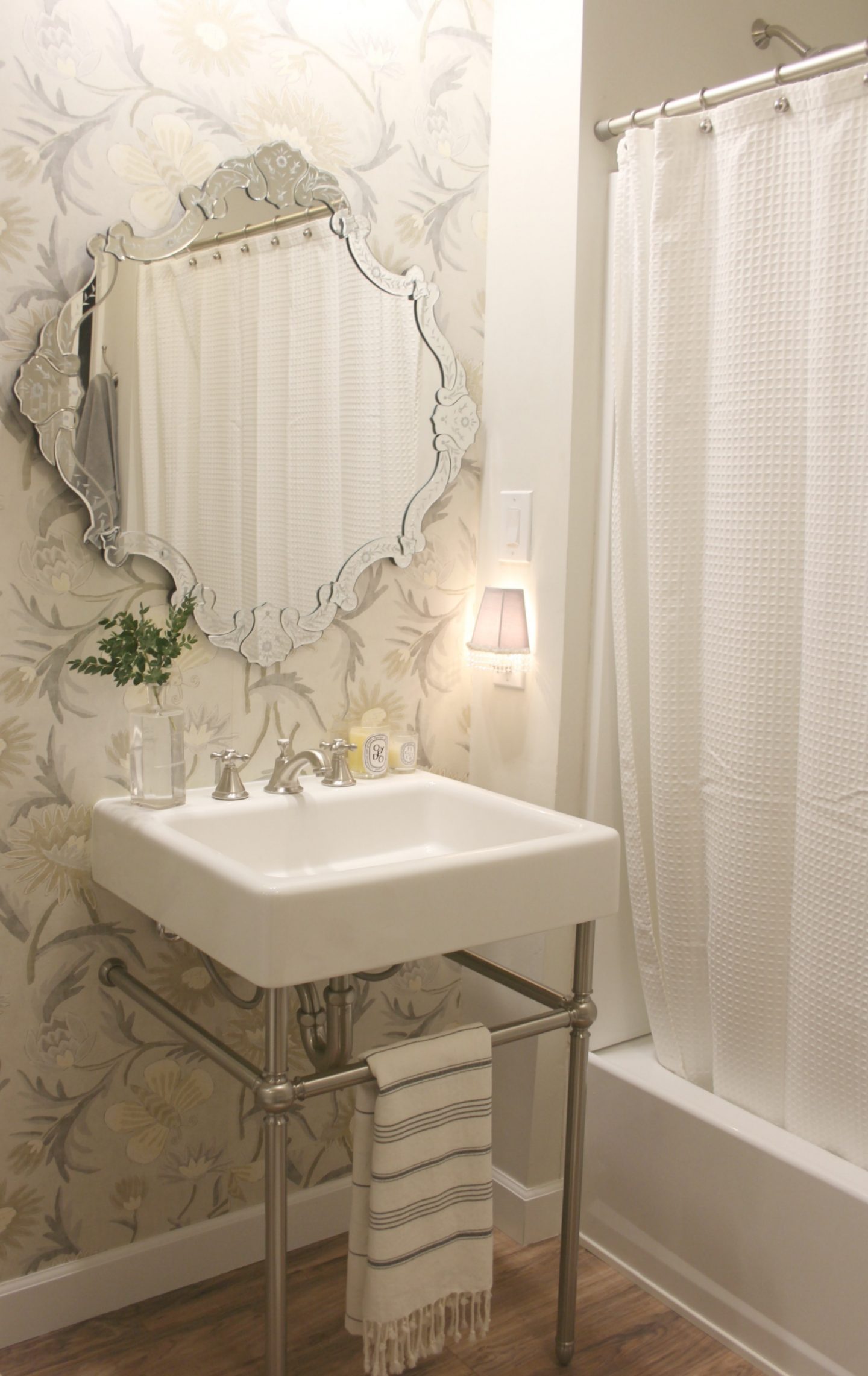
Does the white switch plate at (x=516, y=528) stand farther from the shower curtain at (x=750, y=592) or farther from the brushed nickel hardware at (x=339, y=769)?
the brushed nickel hardware at (x=339, y=769)

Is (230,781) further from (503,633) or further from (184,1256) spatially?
(184,1256)

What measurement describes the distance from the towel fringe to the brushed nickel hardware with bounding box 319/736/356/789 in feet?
2.53

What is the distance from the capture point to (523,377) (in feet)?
6.68

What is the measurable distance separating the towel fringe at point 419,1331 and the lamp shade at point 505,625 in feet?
3.26

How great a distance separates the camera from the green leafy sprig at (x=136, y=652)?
1.67 metres

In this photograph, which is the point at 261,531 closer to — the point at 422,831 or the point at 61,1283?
the point at 422,831

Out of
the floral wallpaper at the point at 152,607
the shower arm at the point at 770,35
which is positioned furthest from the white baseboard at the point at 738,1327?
the shower arm at the point at 770,35

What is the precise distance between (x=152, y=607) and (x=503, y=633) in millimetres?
595

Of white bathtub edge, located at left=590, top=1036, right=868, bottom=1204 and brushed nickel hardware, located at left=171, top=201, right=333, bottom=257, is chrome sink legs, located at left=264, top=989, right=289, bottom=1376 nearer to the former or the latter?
white bathtub edge, located at left=590, top=1036, right=868, bottom=1204

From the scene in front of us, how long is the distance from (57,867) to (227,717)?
13.9 inches

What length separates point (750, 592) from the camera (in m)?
1.75

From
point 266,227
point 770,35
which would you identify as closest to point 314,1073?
point 266,227

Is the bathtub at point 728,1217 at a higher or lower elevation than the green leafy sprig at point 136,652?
lower

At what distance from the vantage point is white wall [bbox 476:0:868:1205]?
1.92 m
